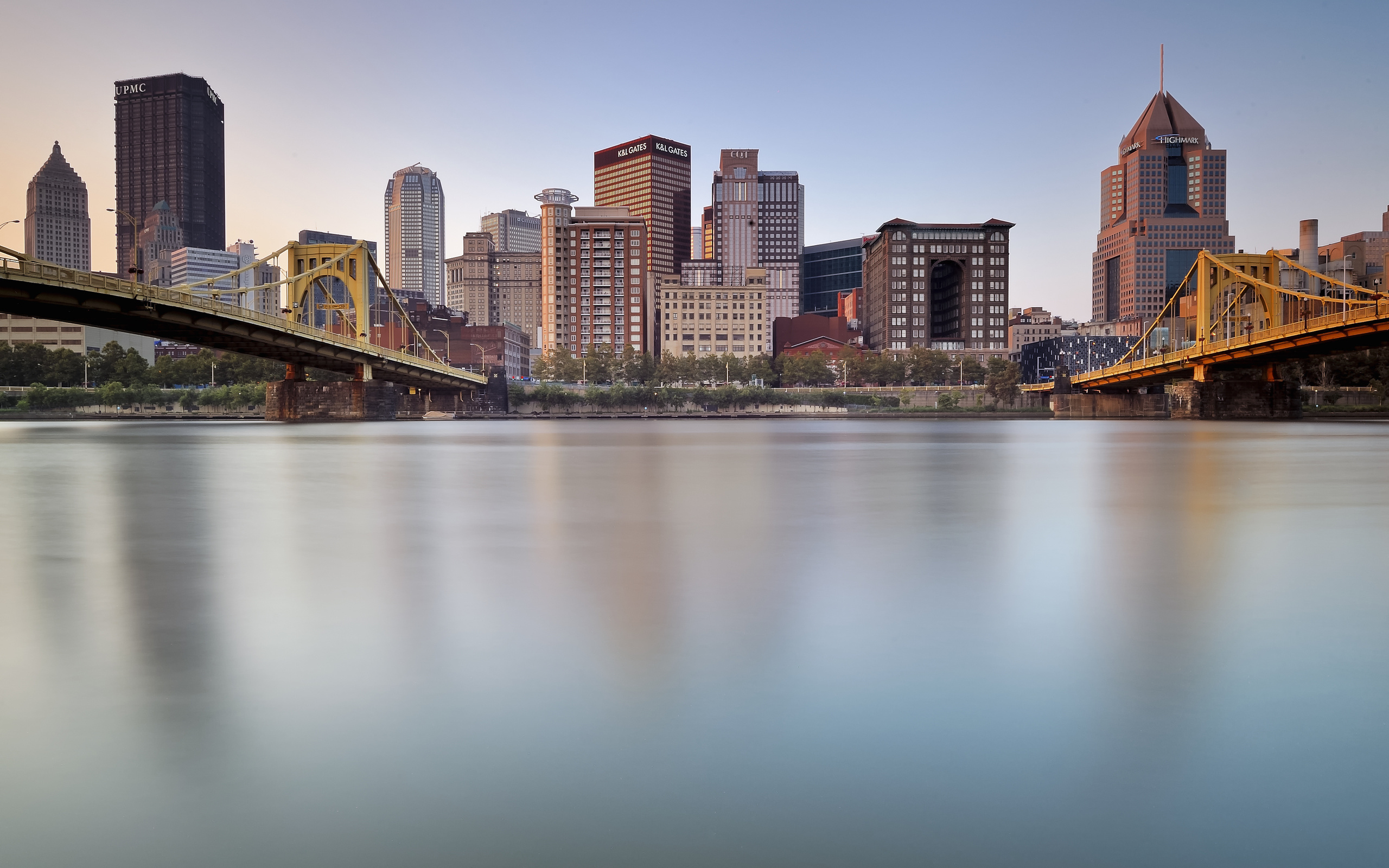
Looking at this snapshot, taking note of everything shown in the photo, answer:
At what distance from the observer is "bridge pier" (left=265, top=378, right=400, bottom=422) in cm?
Answer: 7544

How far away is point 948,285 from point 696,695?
199 metres

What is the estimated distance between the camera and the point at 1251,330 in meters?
78.6

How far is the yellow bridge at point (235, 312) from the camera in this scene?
41125 millimetres

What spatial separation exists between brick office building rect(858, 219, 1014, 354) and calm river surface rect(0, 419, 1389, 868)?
18082 centimetres

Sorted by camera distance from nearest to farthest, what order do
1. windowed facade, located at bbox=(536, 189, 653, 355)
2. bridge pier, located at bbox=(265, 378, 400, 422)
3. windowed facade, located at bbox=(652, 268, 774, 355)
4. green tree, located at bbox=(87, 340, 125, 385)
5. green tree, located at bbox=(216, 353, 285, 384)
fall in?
bridge pier, located at bbox=(265, 378, 400, 422)
green tree, located at bbox=(87, 340, 125, 385)
green tree, located at bbox=(216, 353, 285, 384)
windowed facade, located at bbox=(652, 268, 774, 355)
windowed facade, located at bbox=(536, 189, 653, 355)

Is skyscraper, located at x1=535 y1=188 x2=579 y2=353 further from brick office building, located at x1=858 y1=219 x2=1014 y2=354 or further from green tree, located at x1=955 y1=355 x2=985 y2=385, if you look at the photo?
green tree, located at x1=955 y1=355 x2=985 y2=385

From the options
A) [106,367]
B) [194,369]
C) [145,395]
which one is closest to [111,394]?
[145,395]

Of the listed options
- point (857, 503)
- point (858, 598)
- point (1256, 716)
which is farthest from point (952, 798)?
point (857, 503)

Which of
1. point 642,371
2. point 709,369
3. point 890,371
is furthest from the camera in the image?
point 890,371

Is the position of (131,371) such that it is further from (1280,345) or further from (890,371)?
(1280,345)

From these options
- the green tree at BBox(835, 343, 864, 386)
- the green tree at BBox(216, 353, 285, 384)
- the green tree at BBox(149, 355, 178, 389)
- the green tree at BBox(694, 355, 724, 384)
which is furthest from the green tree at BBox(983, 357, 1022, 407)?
the green tree at BBox(149, 355, 178, 389)

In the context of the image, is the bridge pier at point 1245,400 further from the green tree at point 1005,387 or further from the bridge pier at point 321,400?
the bridge pier at point 321,400

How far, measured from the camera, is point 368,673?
5.24 metres

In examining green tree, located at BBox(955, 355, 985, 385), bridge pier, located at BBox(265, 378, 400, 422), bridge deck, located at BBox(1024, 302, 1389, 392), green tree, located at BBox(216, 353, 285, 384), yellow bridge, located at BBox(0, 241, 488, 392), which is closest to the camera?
yellow bridge, located at BBox(0, 241, 488, 392)
